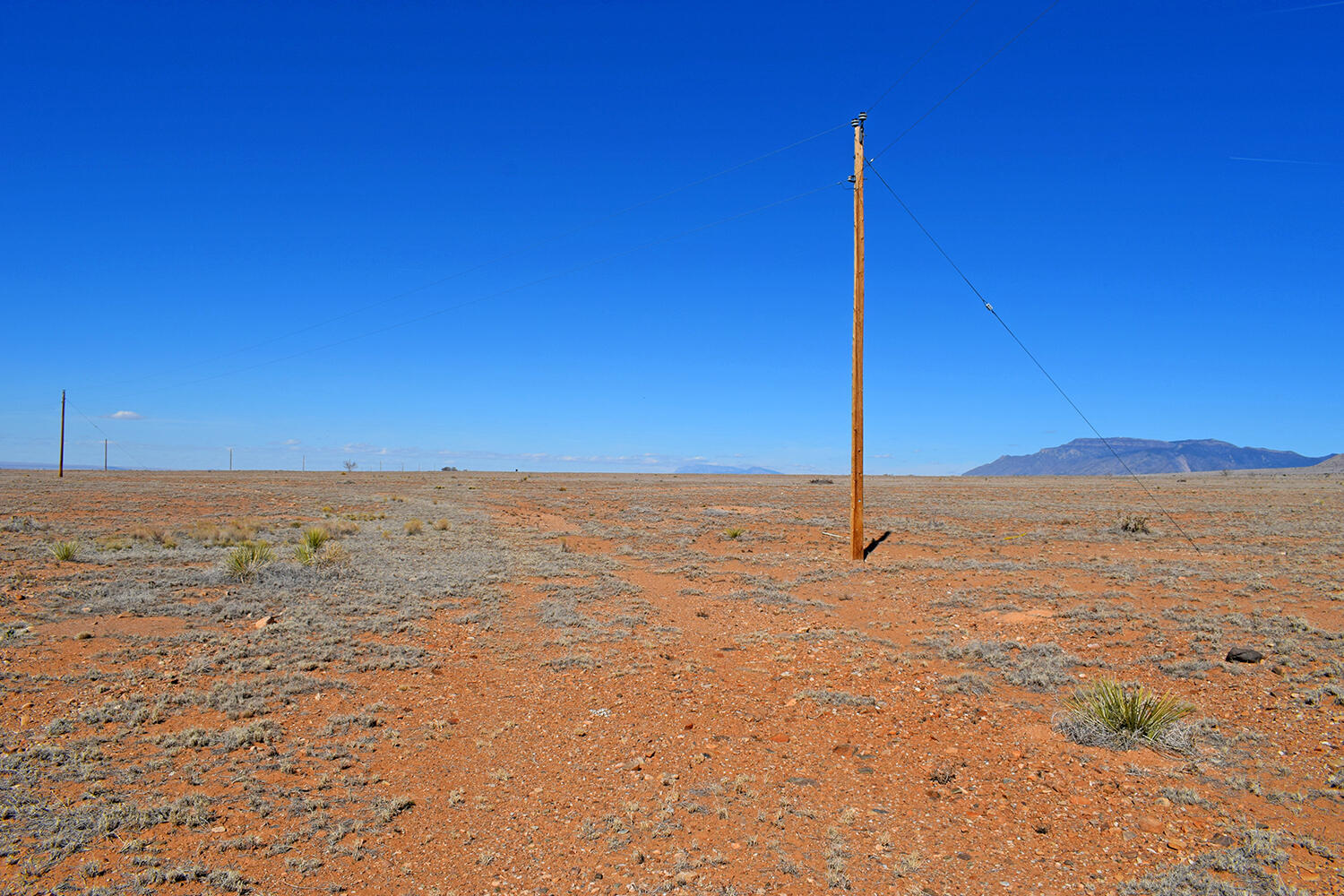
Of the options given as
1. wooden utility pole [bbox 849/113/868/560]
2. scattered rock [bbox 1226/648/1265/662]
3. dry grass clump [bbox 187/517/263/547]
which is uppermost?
wooden utility pole [bbox 849/113/868/560]

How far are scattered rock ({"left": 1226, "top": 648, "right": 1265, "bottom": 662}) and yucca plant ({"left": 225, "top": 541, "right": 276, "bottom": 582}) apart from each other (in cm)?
1640

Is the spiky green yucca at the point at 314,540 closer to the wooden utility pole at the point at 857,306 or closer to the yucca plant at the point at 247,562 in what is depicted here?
the yucca plant at the point at 247,562

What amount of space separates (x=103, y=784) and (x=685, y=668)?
6286 millimetres

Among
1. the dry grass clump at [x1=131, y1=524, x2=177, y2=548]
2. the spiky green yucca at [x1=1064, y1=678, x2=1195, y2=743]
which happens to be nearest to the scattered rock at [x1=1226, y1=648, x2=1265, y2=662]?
the spiky green yucca at [x1=1064, y1=678, x2=1195, y2=743]

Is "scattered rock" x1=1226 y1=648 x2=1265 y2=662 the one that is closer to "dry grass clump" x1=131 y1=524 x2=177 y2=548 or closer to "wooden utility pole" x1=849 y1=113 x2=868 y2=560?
"wooden utility pole" x1=849 y1=113 x2=868 y2=560

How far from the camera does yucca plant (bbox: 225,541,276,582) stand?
1423 centimetres

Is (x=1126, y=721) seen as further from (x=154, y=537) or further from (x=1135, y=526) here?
(x=154, y=537)

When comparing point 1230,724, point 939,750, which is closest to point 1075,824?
point 939,750

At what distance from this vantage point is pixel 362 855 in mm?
5207

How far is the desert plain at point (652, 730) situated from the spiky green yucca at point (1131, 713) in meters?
0.18

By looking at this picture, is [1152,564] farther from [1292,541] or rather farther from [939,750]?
[939,750]

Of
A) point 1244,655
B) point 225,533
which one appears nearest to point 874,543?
point 1244,655

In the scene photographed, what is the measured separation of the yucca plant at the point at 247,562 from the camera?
46.7ft

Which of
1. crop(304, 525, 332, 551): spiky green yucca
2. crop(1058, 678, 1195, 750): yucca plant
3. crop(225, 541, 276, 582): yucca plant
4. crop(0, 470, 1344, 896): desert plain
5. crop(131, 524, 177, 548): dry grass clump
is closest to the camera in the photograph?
crop(0, 470, 1344, 896): desert plain
